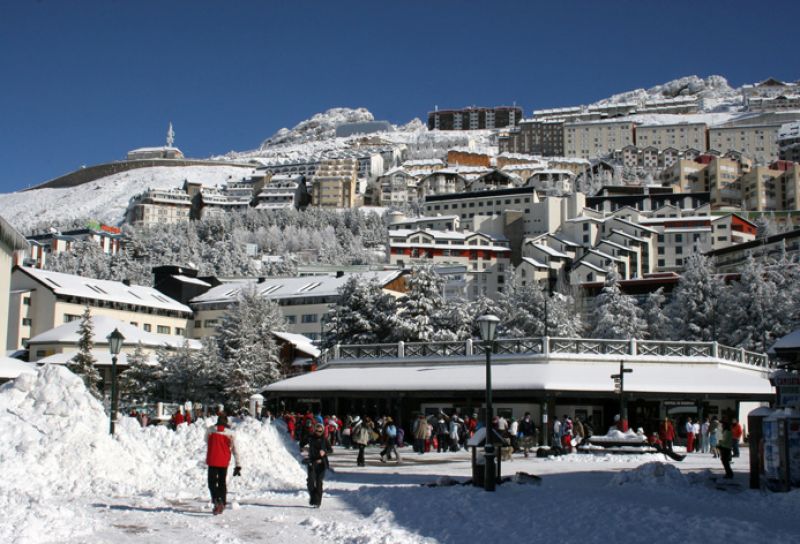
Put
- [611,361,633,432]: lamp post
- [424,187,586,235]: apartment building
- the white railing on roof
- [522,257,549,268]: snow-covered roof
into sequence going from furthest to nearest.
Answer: [424,187,586,235]: apartment building → [522,257,549,268]: snow-covered roof → the white railing on roof → [611,361,633,432]: lamp post

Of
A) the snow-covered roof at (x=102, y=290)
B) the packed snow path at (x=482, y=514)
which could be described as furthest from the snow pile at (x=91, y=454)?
the snow-covered roof at (x=102, y=290)

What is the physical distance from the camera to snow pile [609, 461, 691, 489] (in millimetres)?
16578

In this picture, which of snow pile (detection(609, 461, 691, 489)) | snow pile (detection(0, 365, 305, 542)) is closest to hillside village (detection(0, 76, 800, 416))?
snow pile (detection(0, 365, 305, 542))

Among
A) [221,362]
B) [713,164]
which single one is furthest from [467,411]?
[713,164]

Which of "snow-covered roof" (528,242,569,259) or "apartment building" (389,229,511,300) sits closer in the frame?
"snow-covered roof" (528,242,569,259)

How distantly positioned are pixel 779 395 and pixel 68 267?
13674cm

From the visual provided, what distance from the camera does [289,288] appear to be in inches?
3656

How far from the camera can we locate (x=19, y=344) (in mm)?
79375

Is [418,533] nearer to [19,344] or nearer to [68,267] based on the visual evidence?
[19,344]

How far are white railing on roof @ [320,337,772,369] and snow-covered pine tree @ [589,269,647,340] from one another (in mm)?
27210

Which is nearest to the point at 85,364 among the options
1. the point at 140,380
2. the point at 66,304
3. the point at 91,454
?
the point at 140,380

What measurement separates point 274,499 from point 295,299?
7531cm

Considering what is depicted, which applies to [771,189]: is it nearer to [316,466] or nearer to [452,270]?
[452,270]

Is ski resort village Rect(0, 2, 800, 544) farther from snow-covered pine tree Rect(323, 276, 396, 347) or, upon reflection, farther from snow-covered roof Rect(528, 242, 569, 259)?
snow-covered roof Rect(528, 242, 569, 259)
